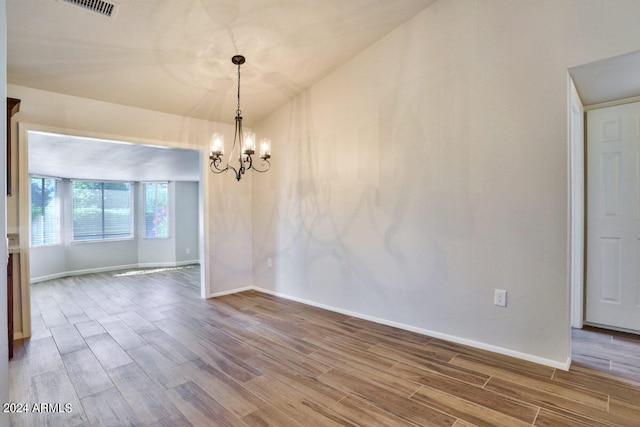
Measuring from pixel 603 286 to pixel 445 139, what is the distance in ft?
7.03

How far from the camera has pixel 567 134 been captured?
7.59 feet

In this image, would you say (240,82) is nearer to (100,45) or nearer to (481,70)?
(100,45)

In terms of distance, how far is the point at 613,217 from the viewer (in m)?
3.02

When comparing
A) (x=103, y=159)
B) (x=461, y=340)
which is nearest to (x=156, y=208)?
(x=103, y=159)

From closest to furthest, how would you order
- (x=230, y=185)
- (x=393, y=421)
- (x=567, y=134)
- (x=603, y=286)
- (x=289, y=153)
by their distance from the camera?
(x=393, y=421) → (x=567, y=134) → (x=603, y=286) → (x=289, y=153) → (x=230, y=185)

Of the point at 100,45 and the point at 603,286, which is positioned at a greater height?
the point at 100,45

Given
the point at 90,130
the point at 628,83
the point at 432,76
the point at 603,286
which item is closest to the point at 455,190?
the point at 432,76

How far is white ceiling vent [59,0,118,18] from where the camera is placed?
220cm

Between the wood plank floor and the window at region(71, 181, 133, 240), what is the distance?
406 centimetres

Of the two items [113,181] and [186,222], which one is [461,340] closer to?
[186,222]

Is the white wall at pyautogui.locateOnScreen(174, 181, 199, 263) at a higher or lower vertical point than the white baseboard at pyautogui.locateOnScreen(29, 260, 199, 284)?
higher

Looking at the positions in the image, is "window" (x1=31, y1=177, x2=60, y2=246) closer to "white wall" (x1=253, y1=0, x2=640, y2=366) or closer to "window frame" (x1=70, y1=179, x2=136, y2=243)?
"window frame" (x1=70, y1=179, x2=136, y2=243)

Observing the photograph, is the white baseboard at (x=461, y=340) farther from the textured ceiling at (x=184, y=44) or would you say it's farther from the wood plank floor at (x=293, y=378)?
the textured ceiling at (x=184, y=44)

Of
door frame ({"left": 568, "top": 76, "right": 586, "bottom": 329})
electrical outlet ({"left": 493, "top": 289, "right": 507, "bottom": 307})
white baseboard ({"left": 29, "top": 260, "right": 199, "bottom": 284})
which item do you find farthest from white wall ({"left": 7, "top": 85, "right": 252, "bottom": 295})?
door frame ({"left": 568, "top": 76, "right": 586, "bottom": 329})
